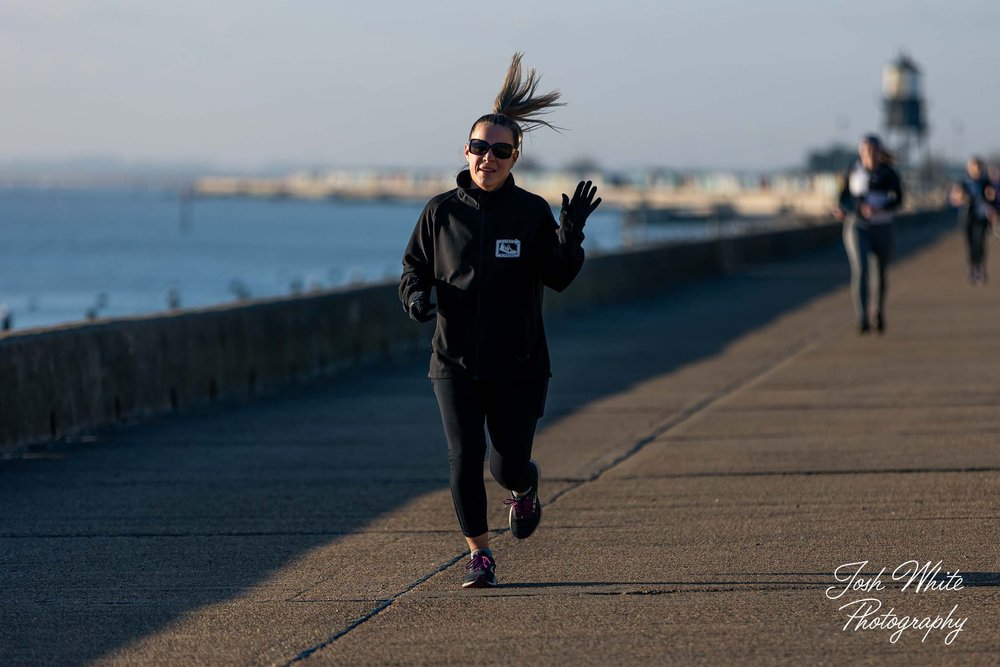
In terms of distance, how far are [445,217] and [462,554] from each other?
1523 millimetres

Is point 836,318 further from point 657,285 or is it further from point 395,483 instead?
point 395,483

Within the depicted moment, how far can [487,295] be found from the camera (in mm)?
6273

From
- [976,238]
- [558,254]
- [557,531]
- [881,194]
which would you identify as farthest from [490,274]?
[976,238]

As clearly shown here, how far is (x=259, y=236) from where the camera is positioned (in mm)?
167250

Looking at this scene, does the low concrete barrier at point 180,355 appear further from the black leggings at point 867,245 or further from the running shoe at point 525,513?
the running shoe at point 525,513

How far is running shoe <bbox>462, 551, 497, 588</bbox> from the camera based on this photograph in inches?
248

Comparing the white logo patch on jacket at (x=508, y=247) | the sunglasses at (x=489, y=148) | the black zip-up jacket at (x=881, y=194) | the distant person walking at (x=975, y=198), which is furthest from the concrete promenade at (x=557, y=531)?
the distant person walking at (x=975, y=198)

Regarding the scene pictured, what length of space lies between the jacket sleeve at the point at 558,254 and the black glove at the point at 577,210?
0.02 metres

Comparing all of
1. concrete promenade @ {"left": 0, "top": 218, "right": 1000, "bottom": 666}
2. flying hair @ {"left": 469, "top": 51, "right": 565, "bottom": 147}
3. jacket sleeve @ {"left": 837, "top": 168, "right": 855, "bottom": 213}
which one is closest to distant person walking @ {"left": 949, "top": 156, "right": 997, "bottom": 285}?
jacket sleeve @ {"left": 837, "top": 168, "right": 855, "bottom": 213}

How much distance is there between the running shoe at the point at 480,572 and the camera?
248 inches

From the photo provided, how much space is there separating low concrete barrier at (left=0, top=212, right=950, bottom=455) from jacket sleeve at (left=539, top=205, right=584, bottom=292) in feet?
16.6

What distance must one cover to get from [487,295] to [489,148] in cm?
54

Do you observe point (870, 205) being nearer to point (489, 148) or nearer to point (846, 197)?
point (846, 197)

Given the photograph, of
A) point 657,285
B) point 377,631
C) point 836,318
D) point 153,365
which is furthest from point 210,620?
point 657,285
